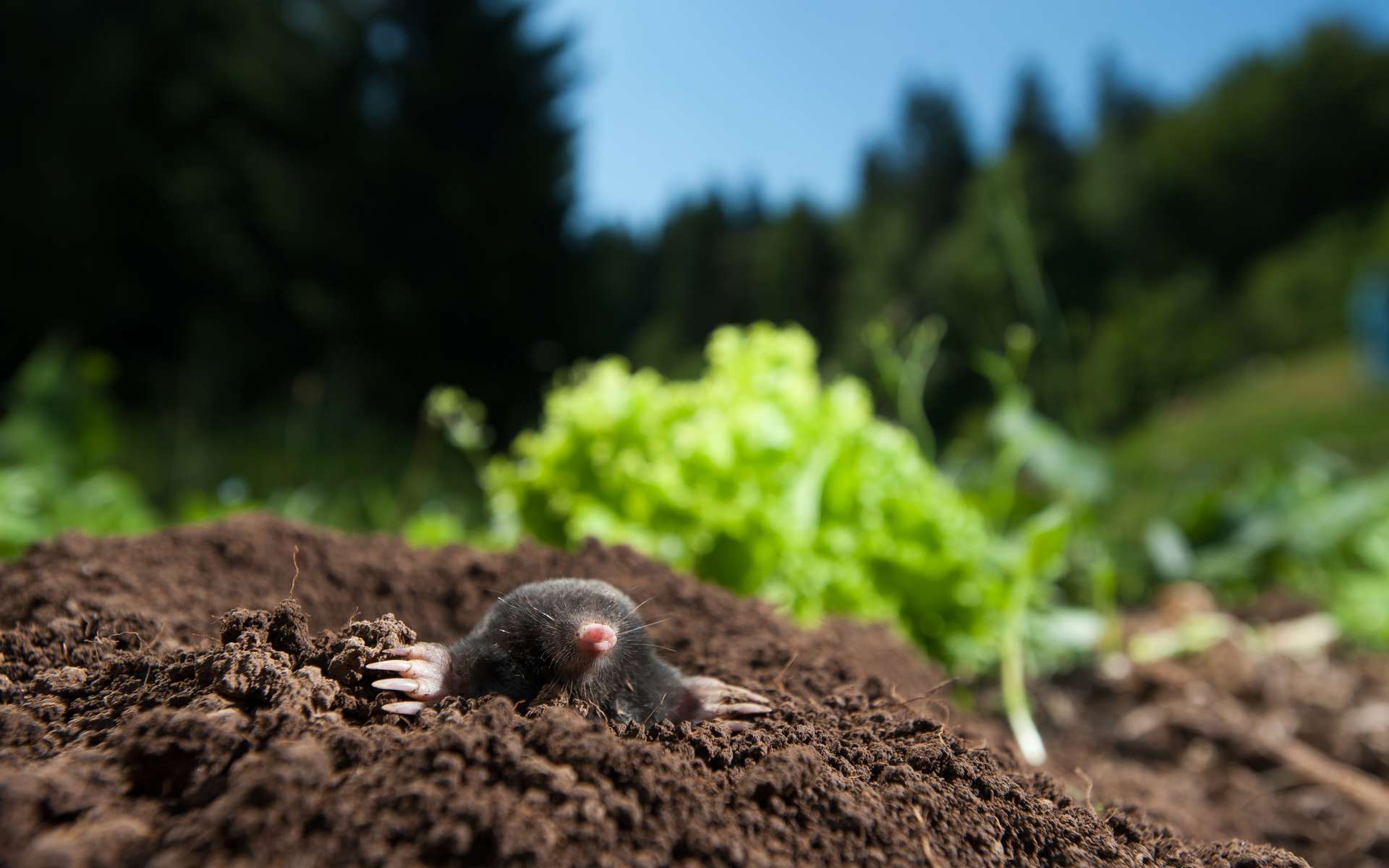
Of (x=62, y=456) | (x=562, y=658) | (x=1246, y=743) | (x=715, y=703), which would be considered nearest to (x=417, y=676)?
(x=562, y=658)

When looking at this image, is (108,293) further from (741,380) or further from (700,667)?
(700,667)

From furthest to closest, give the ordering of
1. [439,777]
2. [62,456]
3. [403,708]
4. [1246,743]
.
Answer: [62,456]
[1246,743]
[403,708]
[439,777]

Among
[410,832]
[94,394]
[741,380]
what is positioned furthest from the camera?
[94,394]

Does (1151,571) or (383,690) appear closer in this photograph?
(383,690)

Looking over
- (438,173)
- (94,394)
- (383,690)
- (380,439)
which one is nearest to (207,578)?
(383,690)

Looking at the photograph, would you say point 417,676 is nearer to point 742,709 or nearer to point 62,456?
point 742,709

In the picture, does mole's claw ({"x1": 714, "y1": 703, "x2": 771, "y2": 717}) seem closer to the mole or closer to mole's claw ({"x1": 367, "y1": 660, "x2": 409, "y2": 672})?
the mole

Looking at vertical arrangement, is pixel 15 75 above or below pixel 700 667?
above
